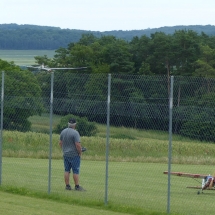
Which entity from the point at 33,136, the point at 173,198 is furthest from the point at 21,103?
the point at 173,198

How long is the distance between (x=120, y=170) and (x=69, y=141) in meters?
9.59

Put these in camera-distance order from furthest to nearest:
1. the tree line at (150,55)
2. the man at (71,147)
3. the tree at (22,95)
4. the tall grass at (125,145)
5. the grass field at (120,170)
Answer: the tree line at (150,55), the tree at (22,95), the man at (71,147), the tall grass at (125,145), the grass field at (120,170)

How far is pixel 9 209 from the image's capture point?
677 inches

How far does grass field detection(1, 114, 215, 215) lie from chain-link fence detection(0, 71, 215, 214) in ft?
0.10

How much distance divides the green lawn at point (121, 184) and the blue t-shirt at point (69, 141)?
3.32 ft

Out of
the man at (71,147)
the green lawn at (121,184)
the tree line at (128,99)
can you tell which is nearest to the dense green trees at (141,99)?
the tree line at (128,99)

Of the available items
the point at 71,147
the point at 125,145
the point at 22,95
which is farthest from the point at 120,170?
the point at 71,147

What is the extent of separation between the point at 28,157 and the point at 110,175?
6.87m

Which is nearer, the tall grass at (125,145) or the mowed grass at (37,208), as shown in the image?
the mowed grass at (37,208)

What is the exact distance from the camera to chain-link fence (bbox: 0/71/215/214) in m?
17.8

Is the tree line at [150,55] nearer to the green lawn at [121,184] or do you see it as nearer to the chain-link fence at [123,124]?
the green lawn at [121,184]

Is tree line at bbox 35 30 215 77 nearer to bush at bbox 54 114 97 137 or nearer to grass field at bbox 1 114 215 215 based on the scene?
grass field at bbox 1 114 215 215

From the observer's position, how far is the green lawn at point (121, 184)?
18766 millimetres

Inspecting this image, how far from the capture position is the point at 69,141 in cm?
2061
